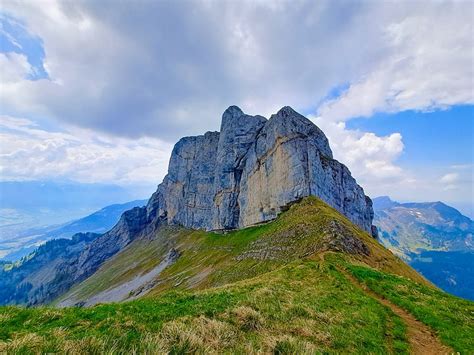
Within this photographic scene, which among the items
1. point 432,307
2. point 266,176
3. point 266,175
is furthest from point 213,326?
point 266,175

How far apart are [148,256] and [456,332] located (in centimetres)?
16506

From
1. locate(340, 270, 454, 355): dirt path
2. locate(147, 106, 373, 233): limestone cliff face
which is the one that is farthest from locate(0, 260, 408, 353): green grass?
locate(147, 106, 373, 233): limestone cliff face

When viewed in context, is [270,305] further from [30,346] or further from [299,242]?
[299,242]

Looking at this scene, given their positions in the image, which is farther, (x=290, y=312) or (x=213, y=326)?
(x=290, y=312)

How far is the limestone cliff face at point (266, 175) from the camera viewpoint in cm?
9419

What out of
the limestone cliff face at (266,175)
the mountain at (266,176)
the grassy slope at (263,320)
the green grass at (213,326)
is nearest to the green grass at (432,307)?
the grassy slope at (263,320)

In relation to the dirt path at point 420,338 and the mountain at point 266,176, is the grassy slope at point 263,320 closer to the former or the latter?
the dirt path at point 420,338

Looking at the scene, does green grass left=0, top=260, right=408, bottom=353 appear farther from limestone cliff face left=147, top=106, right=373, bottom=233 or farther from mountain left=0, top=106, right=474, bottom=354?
limestone cliff face left=147, top=106, right=373, bottom=233

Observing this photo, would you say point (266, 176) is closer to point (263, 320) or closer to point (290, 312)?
point (290, 312)

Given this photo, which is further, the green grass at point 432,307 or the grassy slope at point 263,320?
the green grass at point 432,307

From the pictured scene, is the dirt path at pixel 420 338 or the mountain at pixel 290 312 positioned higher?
the mountain at pixel 290 312

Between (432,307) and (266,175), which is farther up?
(266,175)

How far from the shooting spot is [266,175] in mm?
110375

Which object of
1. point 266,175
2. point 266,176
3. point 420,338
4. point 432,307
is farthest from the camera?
point 266,175
